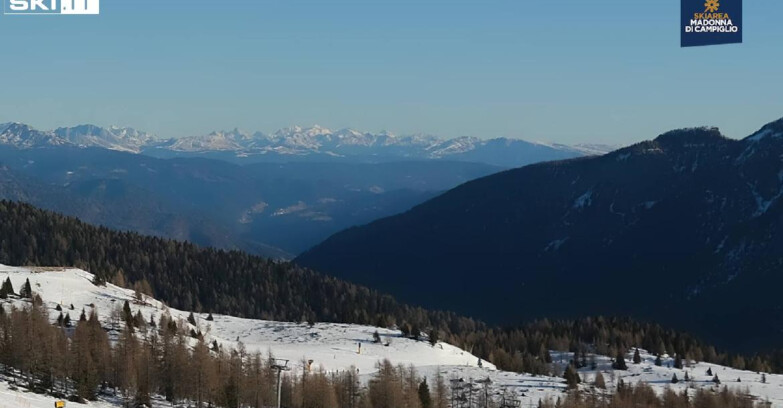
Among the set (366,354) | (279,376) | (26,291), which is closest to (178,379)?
(279,376)

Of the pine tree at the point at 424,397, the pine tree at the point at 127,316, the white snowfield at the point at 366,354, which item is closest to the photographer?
the pine tree at the point at 424,397

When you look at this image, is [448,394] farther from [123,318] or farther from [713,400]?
[123,318]

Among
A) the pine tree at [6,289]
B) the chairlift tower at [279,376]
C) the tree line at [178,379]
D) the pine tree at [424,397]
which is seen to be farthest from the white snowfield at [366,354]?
the pine tree at [424,397]

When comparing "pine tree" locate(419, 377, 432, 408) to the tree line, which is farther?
"pine tree" locate(419, 377, 432, 408)

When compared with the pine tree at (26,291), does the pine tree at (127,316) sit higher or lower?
lower

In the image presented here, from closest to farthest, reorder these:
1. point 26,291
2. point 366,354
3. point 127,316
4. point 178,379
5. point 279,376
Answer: point 279,376 → point 178,379 → point 127,316 → point 26,291 → point 366,354

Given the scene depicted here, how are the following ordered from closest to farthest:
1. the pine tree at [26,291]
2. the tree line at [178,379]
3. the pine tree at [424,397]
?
1. the tree line at [178,379]
2. the pine tree at [424,397]
3. the pine tree at [26,291]

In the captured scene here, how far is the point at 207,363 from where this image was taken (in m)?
124


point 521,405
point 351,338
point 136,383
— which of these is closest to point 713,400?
point 521,405

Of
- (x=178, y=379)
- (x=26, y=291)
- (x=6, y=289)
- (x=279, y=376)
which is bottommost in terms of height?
(x=178, y=379)

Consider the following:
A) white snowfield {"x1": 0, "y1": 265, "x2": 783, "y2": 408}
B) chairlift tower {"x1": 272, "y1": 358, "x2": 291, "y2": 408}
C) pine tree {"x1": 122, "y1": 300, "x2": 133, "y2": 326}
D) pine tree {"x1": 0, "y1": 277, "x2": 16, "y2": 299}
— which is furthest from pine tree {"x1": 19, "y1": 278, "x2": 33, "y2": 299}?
chairlift tower {"x1": 272, "y1": 358, "x2": 291, "y2": 408}

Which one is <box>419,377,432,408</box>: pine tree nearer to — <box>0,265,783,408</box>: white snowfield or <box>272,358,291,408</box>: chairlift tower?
<box>0,265,783,408</box>: white snowfield

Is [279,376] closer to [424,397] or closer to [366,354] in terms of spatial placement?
[424,397]

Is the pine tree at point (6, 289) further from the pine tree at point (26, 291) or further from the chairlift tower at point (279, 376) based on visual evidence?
the chairlift tower at point (279, 376)
